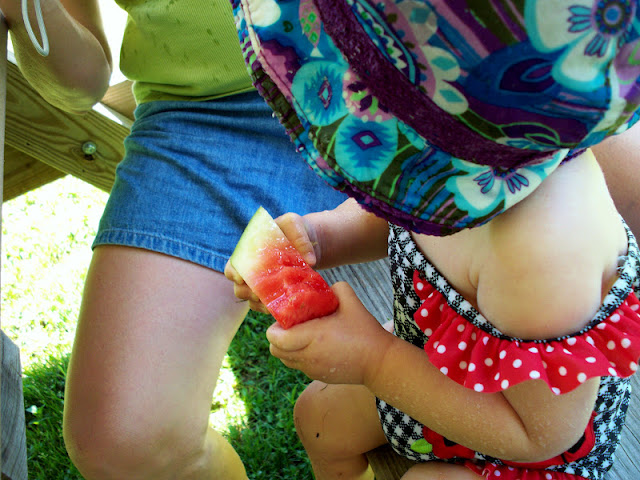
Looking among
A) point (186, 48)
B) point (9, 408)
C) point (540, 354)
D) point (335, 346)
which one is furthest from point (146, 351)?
point (540, 354)

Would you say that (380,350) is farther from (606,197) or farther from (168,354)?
(168,354)

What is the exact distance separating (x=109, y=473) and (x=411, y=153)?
1194 mm

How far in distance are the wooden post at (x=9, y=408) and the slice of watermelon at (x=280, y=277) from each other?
49cm

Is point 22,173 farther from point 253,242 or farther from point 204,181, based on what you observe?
point 253,242

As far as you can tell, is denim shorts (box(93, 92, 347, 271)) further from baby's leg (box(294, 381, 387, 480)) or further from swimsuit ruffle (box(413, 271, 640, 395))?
swimsuit ruffle (box(413, 271, 640, 395))

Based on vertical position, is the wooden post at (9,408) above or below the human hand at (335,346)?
above

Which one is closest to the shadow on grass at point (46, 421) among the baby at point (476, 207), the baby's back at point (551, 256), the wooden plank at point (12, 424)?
the wooden plank at point (12, 424)

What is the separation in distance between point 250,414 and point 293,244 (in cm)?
129

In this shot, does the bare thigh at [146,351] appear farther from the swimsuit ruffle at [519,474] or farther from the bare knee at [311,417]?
the swimsuit ruffle at [519,474]

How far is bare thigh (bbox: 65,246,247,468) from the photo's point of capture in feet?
5.15

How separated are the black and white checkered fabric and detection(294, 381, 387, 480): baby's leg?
11 centimetres

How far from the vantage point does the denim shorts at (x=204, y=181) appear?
172 centimetres

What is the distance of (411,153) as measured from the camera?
2.88 feet

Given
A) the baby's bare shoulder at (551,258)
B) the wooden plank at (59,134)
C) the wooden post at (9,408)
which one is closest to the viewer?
the baby's bare shoulder at (551,258)
